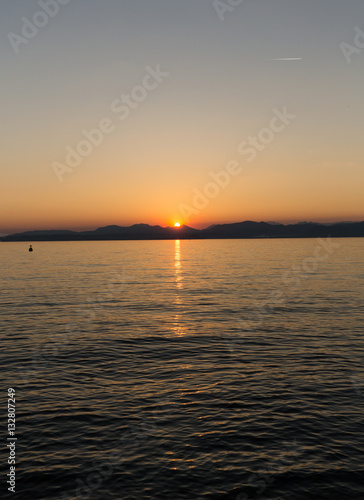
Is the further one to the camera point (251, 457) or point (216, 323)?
point (216, 323)

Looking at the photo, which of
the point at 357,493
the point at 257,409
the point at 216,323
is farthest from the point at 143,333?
the point at 357,493

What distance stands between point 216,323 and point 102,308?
1688 centimetres

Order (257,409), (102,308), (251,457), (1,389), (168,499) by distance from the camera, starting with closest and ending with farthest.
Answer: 1. (168,499)
2. (251,457)
3. (257,409)
4. (1,389)
5. (102,308)

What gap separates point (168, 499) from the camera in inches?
576

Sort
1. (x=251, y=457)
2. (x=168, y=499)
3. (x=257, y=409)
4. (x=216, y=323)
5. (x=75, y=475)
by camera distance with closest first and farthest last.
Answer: (x=168, y=499), (x=75, y=475), (x=251, y=457), (x=257, y=409), (x=216, y=323)

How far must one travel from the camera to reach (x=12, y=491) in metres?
15.0

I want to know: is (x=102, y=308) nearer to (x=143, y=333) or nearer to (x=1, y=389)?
(x=143, y=333)

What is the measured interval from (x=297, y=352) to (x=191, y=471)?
59.0 feet

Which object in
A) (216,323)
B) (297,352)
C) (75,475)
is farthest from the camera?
(216,323)

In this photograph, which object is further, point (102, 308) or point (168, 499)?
point (102, 308)

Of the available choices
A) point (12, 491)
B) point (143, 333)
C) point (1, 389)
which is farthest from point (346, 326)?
point (12, 491)

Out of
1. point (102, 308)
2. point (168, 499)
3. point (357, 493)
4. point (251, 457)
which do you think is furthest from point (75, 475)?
point (102, 308)

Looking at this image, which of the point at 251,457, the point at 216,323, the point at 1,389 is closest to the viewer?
the point at 251,457

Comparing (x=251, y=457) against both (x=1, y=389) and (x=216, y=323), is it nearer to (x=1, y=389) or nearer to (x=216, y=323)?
(x=1, y=389)
